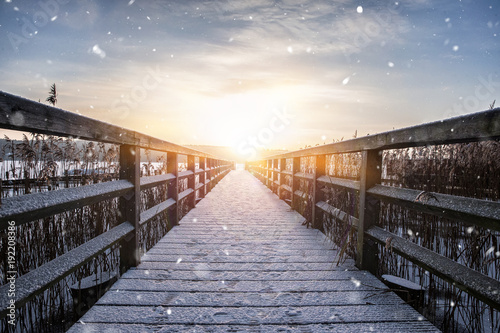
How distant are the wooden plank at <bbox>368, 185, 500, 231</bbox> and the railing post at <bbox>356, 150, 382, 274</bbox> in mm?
268

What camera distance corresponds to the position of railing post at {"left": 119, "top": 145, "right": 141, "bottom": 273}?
232 cm

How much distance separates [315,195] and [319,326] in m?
2.30

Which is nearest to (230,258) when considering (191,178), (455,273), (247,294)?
(247,294)

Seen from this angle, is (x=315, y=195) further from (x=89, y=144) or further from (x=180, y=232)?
(x=89, y=144)

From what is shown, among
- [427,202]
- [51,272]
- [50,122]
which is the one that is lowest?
[51,272]

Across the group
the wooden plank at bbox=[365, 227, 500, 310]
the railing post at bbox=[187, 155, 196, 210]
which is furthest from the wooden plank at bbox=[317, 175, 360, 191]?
the railing post at bbox=[187, 155, 196, 210]

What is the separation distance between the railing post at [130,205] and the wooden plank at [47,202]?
0.91 ft

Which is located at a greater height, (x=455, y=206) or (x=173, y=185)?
(x=455, y=206)

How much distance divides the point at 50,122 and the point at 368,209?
7.37 feet

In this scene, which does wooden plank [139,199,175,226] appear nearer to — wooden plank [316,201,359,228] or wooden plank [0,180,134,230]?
wooden plank [0,180,134,230]

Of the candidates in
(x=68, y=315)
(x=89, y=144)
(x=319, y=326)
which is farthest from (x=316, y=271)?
(x=89, y=144)

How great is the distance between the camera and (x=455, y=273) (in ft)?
4.65

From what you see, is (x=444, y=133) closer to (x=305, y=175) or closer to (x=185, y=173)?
(x=305, y=175)

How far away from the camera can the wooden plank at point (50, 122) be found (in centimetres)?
109
